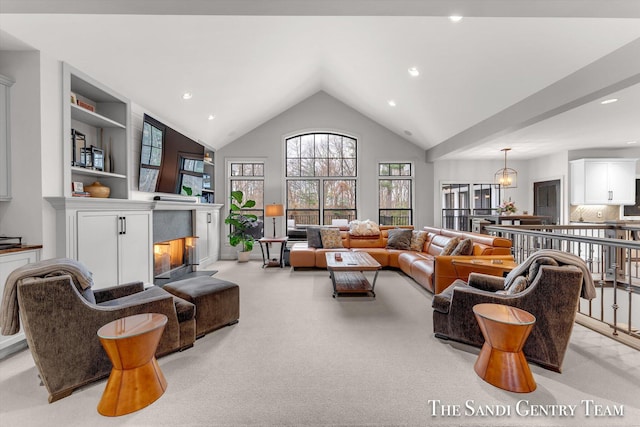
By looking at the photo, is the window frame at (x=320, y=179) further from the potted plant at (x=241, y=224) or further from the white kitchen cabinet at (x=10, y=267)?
the white kitchen cabinet at (x=10, y=267)

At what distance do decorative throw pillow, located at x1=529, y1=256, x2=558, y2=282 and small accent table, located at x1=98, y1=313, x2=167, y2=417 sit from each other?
2651 mm

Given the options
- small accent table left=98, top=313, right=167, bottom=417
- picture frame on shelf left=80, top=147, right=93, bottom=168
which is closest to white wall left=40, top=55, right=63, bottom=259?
picture frame on shelf left=80, top=147, right=93, bottom=168

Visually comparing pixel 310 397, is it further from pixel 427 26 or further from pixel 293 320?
pixel 427 26

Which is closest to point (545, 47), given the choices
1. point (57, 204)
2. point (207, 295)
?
point (207, 295)

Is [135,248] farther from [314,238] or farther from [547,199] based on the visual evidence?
[547,199]

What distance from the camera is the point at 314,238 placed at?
20.3 feet

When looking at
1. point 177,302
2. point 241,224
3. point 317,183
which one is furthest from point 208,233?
point 177,302

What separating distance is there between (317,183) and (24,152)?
528 centimetres

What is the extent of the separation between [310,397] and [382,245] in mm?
4657

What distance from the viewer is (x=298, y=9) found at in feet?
6.10

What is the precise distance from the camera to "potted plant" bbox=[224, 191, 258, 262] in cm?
645

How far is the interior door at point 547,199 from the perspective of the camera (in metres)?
6.82

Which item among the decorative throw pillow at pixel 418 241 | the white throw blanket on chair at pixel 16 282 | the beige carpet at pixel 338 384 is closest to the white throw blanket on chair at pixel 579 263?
the beige carpet at pixel 338 384

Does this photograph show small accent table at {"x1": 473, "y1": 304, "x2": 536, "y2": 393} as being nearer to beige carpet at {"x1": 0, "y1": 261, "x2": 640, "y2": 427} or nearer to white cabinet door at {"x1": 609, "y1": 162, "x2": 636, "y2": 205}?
beige carpet at {"x1": 0, "y1": 261, "x2": 640, "y2": 427}
